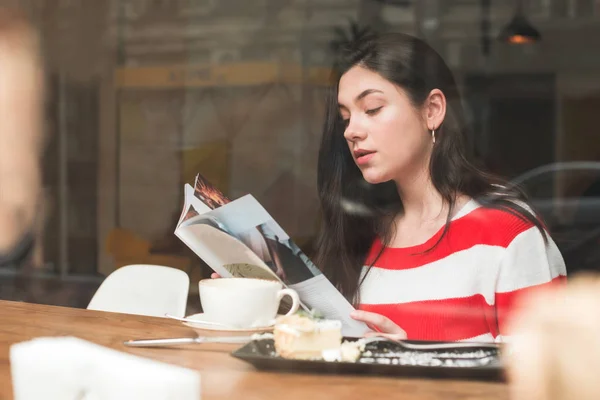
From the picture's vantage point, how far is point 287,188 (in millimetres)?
2969

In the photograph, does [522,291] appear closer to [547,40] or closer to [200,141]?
[547,40]

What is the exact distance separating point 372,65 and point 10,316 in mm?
1130

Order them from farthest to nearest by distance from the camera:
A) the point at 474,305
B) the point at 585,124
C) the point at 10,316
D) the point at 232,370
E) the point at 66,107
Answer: the point at 66,107 < the point at 585,124 < the point at 474,305 < the point at 10,316 < the point at 232,370

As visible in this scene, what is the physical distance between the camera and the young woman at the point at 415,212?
1.76 metres

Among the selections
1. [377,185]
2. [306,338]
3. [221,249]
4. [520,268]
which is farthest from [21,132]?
[306,338]

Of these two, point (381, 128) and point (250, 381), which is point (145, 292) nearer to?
point (381, 128)

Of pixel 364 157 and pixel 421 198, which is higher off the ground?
pixel 364 157

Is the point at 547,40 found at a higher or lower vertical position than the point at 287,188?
higher

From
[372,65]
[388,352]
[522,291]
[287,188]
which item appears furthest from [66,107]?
[388,352]

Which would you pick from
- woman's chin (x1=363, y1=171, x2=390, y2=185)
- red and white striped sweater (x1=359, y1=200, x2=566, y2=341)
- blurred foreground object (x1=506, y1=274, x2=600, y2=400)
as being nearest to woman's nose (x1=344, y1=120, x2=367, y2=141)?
woman's chin (x1=363, y1=171, x2=390, y2=185)

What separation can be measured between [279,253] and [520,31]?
1391mm

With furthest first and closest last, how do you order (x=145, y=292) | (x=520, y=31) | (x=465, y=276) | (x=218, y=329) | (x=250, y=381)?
(x=520, y=31) < (x=145, y=292) < (x=465, y=276) < (x=218, y=329) < (x=250, y=381)

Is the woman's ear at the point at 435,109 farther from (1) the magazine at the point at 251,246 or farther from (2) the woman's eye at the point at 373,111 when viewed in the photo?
(1) the magazine at the point at 251,246

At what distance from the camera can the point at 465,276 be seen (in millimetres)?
1807
